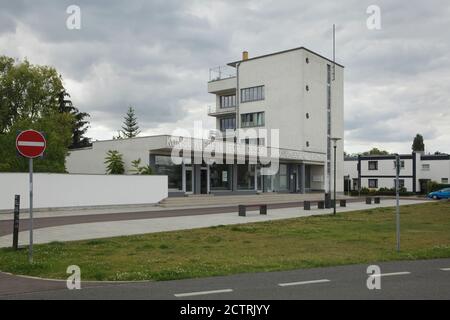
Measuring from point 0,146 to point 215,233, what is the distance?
86.5 feet

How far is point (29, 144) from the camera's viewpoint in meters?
10.9

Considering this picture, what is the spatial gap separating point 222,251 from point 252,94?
157ft

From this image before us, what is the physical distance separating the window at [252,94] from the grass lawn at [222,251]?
41.2 m

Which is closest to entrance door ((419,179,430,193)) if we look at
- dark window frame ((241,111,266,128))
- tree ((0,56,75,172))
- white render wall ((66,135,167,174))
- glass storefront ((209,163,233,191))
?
dark window frame ((241,111,266,128))

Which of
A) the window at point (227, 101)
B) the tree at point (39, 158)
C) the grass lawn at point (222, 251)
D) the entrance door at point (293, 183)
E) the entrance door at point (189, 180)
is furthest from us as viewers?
the window at point (227, 101)

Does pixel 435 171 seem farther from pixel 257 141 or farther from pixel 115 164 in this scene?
pixel 115 164

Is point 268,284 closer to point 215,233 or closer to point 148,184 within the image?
point 215,233

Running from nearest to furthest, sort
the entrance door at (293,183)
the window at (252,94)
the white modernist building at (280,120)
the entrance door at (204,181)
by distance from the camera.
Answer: the entrance door at (204,181) → the white modernist building at (280,120) → the entrance door at (293,183) → the window at (252,94)

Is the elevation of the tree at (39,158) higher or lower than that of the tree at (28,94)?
lower

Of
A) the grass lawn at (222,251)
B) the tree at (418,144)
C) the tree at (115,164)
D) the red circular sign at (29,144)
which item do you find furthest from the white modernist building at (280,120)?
the tree at (418,144)

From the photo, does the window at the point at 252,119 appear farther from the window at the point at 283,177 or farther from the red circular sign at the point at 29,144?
the red circular sign at the point at 29,144

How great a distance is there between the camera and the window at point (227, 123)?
6215 cm

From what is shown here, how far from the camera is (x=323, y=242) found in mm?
14664

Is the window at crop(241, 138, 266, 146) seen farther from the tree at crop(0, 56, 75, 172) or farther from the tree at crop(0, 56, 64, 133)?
the tree at crop(0, 56, 64, 133)
